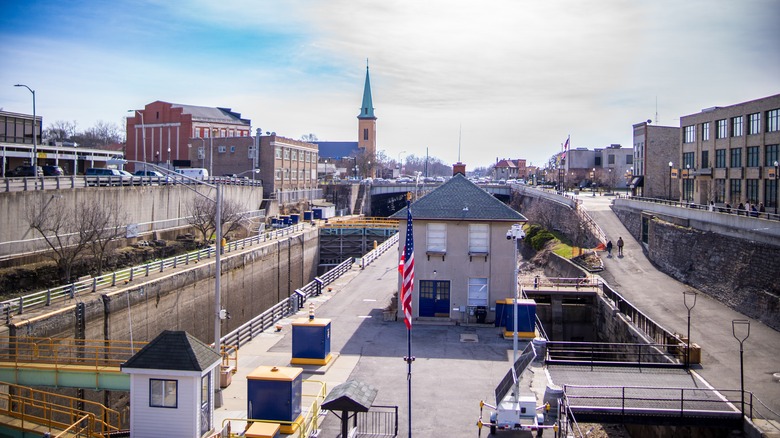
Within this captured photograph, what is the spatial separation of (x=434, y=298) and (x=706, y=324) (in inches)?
469

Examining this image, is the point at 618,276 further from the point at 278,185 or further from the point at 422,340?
the point at 278,185

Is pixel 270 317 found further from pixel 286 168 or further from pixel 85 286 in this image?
pixel 286 168

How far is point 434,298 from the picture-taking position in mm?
29500

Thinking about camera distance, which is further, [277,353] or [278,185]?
[278,185]

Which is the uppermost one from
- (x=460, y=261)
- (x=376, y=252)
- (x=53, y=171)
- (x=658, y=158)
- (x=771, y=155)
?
(x=658, y=158)

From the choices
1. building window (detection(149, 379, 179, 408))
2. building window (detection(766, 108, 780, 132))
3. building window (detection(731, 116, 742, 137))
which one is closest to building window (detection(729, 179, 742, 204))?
building window (detection(731, 116, 742, 137))

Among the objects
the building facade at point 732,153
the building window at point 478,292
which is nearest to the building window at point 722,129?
the building facade at point 732,153

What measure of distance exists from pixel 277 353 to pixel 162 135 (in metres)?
83.3

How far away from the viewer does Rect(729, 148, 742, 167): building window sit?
4897 centimetres

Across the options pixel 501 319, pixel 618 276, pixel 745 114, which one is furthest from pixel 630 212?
pixel 501 319

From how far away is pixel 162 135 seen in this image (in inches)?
3903

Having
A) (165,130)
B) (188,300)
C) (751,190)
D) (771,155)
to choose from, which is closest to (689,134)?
(751,190)

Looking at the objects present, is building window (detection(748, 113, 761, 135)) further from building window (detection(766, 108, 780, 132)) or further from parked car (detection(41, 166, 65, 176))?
parked car (detection(41, 166, 65, 176))

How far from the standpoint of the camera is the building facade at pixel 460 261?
96.0ft
